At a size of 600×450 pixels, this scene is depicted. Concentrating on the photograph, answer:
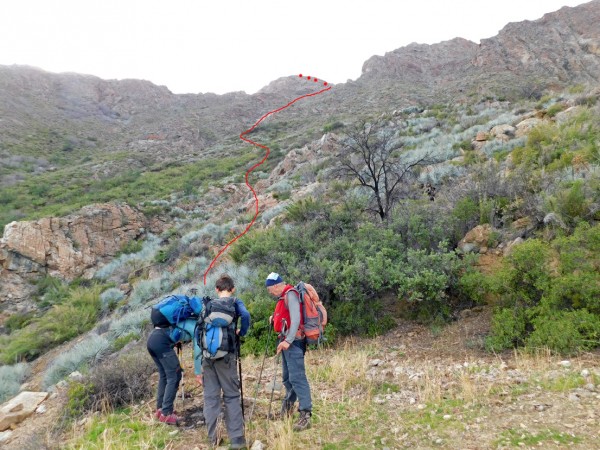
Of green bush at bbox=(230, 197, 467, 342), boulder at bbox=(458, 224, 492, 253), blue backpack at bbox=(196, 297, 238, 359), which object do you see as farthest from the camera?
boulder at bbox=(458, 224, 492, 253)

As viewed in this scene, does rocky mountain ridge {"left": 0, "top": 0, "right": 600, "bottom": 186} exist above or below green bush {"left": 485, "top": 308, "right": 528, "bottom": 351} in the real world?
above

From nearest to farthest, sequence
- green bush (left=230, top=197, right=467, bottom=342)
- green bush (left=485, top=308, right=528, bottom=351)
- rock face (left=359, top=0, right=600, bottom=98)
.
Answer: green bush (left=485, top=308, right=528, bottom=351), green bush (left=230, top=197, right=467, bottom=342), rock face (left=359, top=0, right=600, bottom=98)

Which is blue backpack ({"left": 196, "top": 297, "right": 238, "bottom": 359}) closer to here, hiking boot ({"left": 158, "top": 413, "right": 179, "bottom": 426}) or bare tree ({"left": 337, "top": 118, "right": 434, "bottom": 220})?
hiking boot ({"left": 158, "top": 413, "right": 179, "bottom": 426})

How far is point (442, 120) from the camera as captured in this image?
58.7 feet

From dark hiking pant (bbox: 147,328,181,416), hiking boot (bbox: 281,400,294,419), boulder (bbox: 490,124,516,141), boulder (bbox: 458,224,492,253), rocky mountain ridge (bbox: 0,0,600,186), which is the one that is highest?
rocky mountain ridge (bbox: 0,0,600,186)

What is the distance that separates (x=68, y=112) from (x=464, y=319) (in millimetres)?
50222

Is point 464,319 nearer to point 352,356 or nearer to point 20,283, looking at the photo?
point 352,356

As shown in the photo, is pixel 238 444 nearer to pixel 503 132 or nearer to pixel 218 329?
pixel 218 329

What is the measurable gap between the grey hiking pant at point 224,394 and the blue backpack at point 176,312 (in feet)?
2.45

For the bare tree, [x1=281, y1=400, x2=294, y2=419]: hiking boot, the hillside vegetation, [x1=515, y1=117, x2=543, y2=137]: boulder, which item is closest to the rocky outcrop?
the hillside vegetation

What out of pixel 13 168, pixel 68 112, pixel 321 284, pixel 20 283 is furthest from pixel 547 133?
Answer: pixel 68 112

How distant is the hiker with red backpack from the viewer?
12.1 feet

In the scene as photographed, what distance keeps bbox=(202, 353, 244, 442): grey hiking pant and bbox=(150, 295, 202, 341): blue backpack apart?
0.75 meters

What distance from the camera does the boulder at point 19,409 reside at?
4.86 metres
